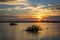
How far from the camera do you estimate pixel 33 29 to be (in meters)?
129

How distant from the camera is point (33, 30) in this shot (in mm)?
127312

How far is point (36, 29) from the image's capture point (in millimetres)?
129625

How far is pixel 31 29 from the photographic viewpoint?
129625mm

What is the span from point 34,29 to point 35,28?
1030 mm

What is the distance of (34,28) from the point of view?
13000 centimetres

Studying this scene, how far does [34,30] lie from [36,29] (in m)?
1.78

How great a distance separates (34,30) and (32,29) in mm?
1280

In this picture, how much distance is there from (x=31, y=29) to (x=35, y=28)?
237 cm

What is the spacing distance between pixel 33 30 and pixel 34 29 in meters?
3.28

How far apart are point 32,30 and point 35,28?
11.9 ft

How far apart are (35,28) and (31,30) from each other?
3341mm

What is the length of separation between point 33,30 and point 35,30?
89.1 inches

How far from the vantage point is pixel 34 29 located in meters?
130
